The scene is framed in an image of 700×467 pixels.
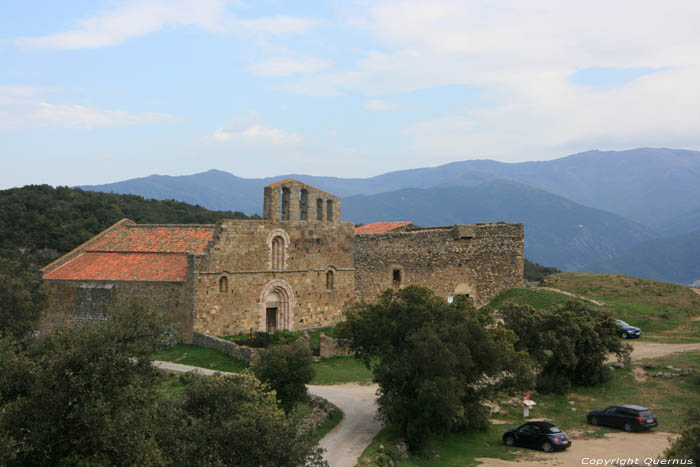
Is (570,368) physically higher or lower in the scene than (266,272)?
lower

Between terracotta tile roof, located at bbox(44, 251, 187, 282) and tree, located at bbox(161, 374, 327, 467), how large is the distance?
20518 mm

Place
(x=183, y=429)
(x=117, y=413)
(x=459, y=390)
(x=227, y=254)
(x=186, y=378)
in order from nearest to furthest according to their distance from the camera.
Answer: (x=117, y=413) → (x=183, y=429) → (x=459, y=390) → (x=186, y=378) → (x=227, y=254)

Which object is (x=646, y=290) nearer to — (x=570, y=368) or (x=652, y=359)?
(x=652, y=359)

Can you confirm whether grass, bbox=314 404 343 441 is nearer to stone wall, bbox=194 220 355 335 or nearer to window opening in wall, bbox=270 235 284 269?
stone wall, bbox=194 220 355 335

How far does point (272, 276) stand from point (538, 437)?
20107 millimetres

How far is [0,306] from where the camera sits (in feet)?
91.7

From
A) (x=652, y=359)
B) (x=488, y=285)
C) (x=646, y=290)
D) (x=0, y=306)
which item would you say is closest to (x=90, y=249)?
(x=0, y=306)

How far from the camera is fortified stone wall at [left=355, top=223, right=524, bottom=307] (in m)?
38.0

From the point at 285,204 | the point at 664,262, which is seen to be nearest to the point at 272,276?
the point at 285,204

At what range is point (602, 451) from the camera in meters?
19.5

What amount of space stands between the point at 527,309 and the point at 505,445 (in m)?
7.88

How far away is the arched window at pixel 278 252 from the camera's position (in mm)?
36594

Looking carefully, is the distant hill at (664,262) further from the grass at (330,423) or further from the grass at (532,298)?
the grass at (330,423)

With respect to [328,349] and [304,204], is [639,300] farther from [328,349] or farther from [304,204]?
[304,204]
